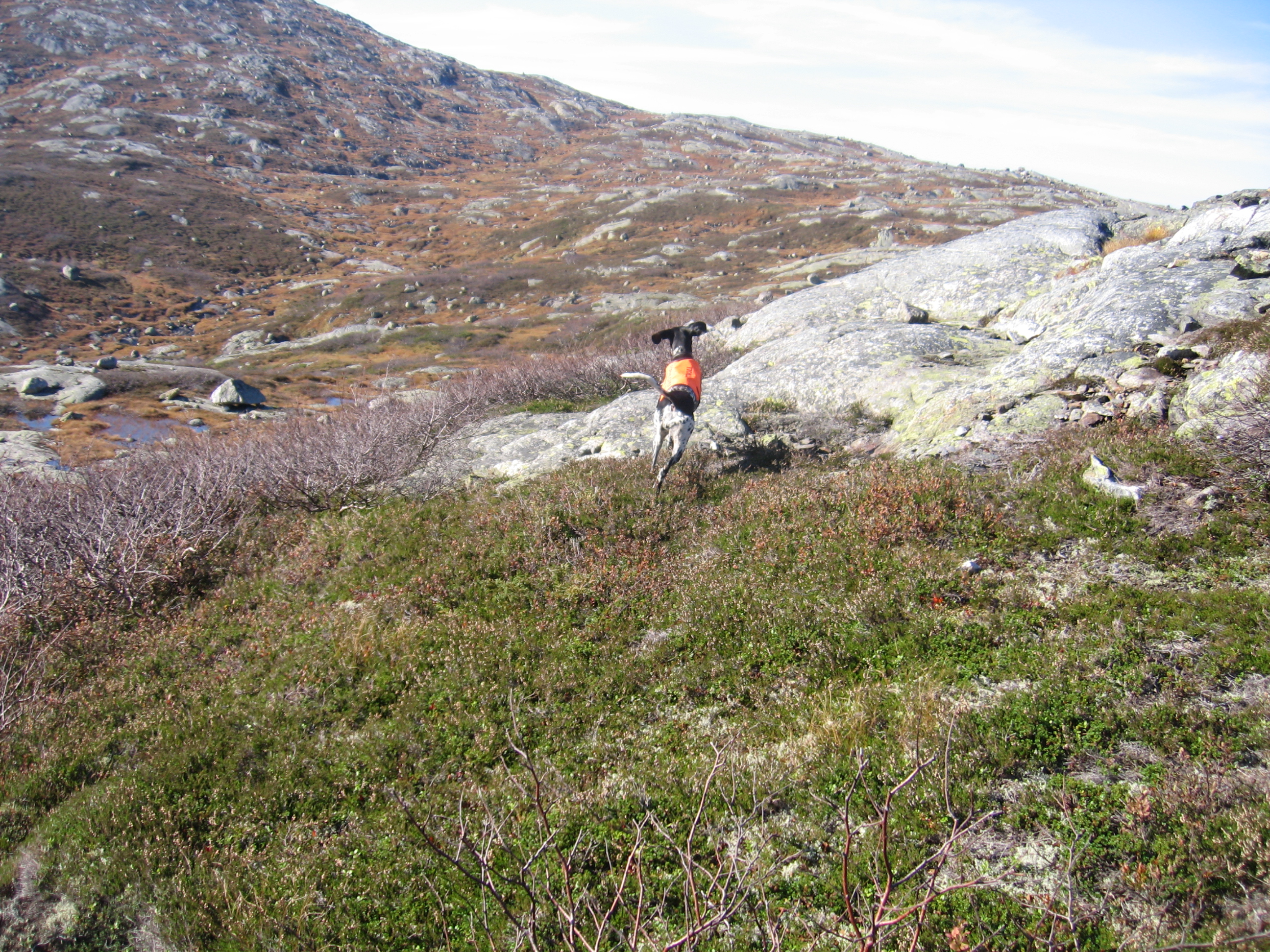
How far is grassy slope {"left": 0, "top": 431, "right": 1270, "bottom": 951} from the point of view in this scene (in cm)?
404

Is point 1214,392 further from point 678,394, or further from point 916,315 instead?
point 916,315

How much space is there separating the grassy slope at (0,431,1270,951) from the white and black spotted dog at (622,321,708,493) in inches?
49.4

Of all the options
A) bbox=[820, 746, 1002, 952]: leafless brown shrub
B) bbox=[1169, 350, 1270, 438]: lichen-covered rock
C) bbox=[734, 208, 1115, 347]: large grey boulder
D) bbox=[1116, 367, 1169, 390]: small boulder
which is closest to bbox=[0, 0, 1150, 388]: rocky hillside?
bbox=[734, 208, 1115, 347]: large grey boulder

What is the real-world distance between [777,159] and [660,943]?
14686cm

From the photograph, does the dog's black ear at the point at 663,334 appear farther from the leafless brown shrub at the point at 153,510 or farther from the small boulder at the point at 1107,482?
the small boulder at the point at 1107,482

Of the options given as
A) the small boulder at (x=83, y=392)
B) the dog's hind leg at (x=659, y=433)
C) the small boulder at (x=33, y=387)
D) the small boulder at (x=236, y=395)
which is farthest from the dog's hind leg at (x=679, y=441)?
the small boulder at (x=33, y=387)

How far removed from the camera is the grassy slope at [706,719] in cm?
404

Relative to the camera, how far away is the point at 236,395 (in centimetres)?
3666

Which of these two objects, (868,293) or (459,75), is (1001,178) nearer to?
(868,293)

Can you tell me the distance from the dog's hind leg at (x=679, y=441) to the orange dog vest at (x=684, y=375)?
0.42 meters

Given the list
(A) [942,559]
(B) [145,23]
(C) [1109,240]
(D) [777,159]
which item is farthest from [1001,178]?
(B) [145,23]

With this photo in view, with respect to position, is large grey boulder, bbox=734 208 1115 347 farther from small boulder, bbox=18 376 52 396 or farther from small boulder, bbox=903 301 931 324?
small boulder, bbox=18 376 52 396

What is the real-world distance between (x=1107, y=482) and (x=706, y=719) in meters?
5.69

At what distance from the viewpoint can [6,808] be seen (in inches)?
226
